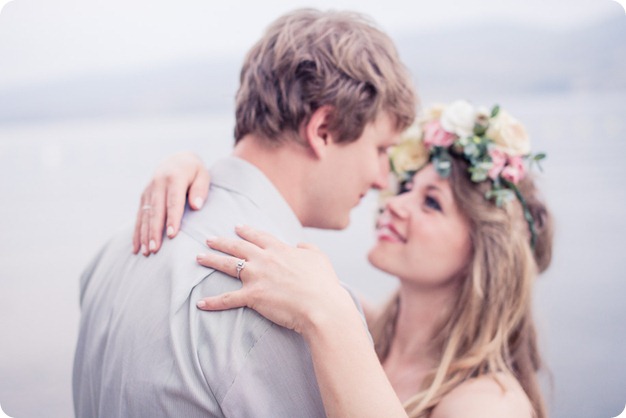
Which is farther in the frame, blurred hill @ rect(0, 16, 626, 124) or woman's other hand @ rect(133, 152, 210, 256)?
blurred hill @ rect(0, 16, 626, 124)

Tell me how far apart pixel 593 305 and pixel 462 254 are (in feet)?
2.85

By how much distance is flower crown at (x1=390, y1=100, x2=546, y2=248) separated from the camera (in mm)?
1792

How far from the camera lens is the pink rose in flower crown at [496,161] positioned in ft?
5.87

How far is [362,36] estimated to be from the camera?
4.27 feet

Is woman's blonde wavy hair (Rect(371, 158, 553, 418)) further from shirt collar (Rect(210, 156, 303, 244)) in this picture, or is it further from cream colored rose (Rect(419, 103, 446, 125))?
shirt collar (Rect(210, 156, 303, 244))

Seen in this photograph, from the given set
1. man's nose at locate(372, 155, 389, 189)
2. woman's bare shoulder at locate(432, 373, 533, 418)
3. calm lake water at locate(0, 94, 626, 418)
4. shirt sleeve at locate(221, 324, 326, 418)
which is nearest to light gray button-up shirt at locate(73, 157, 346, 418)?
shirt sleeve at locate(221, 324, 326, 418)

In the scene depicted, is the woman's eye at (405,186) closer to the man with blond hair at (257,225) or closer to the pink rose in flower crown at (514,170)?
the pink rose in flower crown at (514,170)

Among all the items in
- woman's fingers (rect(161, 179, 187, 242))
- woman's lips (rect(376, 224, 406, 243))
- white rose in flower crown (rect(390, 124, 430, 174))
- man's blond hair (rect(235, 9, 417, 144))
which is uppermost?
Result: man's blond hair (rect(235, 9, 417, 144))

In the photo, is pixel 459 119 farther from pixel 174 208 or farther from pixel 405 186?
pixel 174 208

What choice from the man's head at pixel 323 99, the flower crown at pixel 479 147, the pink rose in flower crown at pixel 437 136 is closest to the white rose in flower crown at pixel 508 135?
the flower crown at pixel 479 147

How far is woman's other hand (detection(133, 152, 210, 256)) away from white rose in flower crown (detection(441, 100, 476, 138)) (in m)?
0.82

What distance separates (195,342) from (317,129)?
525 millimetres

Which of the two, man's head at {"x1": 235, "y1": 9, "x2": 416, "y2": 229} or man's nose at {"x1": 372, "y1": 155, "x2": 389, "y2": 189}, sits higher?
man's head at {"x1": 235, "y1": 9, "x2": 416, "y2": 229}

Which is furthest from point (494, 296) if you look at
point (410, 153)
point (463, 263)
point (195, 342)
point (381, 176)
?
point (195, 342)
